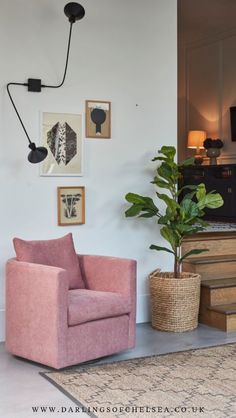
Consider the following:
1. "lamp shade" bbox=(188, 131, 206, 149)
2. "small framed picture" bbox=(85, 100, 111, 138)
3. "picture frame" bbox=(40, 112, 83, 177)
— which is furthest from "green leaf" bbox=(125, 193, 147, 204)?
"lamp shade" bbox=(188, 131, 206, 149)

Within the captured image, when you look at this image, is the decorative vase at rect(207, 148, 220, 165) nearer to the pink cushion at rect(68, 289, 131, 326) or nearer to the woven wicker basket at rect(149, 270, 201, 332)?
the woven wicker basket at rect(149, 270, 201, 332)

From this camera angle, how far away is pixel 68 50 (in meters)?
4.55

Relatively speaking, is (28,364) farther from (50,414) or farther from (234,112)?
(234,112)

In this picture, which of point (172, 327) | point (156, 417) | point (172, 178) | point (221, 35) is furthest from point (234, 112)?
point (156, 417)

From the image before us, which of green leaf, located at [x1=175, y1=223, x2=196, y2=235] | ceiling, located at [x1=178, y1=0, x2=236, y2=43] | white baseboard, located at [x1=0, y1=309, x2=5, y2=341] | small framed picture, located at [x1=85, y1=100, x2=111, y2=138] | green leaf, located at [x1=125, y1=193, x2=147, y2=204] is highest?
ceiling, located at [x1=178, y1=0, x2=236, y2=43]

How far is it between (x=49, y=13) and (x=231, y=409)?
315 centimetres

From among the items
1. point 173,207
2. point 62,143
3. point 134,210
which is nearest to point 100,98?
point 62,143

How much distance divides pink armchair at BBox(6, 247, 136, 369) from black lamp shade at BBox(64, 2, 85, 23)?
1813mm

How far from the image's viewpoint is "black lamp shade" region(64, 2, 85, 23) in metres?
4.27

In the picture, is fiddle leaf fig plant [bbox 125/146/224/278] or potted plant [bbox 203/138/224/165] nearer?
fiddle leaf fig plant [bbox 125/146/224/278]

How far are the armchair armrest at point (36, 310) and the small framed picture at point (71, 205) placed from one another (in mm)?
794

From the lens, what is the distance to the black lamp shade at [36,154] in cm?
409

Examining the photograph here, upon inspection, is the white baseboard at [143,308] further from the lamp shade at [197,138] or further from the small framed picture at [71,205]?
the lamp shade at [197,138]

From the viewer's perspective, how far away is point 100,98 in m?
4.73
